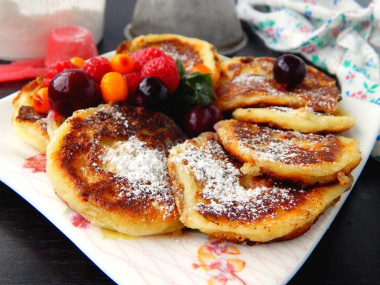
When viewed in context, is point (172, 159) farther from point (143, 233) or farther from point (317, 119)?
point (317, 119)

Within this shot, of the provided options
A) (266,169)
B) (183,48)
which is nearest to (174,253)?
(266,169)

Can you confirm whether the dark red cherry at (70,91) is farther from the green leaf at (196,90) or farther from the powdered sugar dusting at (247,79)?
the powdered sugar dusting at (247,79)

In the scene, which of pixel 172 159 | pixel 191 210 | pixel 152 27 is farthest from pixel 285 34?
pixel 191 210

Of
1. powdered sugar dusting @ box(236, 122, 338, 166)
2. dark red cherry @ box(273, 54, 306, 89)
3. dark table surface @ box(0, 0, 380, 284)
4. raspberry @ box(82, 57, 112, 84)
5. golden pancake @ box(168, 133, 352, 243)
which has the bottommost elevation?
dark table surface @ box(0, 0, 380, 284)

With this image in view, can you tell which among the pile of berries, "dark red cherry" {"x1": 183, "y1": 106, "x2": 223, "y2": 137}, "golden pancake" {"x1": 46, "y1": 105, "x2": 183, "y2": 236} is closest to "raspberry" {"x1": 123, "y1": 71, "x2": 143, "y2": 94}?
the pile of berries

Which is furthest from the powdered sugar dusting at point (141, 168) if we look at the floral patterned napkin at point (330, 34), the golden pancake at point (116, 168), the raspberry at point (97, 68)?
the floral patterned napkin at point (330, 34)

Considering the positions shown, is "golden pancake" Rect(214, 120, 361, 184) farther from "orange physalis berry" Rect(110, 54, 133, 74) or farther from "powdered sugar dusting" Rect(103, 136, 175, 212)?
"orange physalis berry" Rect(110, 54, 133, 74)
